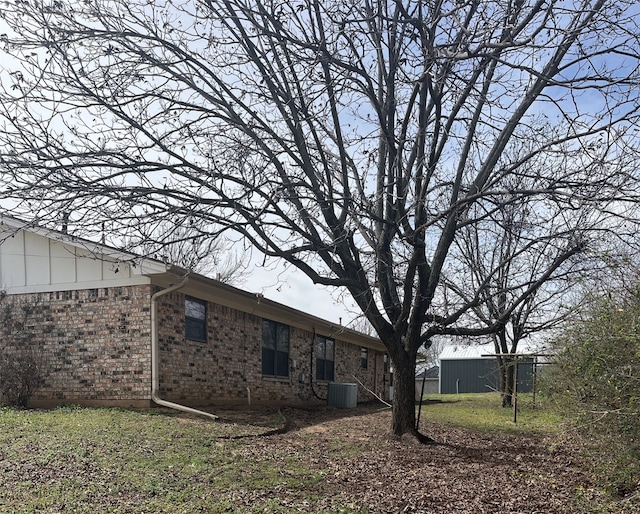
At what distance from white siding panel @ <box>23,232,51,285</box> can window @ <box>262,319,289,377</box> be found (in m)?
5.94

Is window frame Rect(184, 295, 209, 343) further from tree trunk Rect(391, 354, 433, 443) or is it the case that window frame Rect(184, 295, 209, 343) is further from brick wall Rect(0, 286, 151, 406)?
Answer: tree trunk Rect(391, 354, 433, 443)

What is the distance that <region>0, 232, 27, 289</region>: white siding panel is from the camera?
44.1 feet

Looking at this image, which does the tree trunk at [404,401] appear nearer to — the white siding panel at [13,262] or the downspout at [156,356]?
the downspout at [156,356]

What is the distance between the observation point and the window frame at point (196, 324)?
13328 mm

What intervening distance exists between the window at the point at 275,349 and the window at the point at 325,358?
8.87 feet

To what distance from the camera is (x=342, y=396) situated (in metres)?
19.8

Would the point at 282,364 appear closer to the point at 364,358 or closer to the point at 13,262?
the point at 13,262

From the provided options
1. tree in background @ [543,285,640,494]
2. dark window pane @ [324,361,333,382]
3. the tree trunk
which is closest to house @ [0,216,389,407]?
the tree trunk

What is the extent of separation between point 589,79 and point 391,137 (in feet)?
8.43

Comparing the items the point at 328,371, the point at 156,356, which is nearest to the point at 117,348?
the point at 156,356

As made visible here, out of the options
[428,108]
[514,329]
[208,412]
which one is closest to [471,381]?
[514,329]

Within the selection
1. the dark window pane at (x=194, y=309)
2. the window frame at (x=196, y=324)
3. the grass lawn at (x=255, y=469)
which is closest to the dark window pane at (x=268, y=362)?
the window frame at (x=196, y=324)

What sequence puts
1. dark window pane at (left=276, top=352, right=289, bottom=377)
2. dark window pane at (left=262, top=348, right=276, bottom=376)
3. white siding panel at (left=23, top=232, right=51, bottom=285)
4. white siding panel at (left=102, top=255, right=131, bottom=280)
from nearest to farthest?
white siding panel at (left=102, top=255, right=131, bottom=280)
white siding panel at (left=23, top=232, right=51, bottom=285)
dark window pane at (left=262, top=348, right=276, bottom=376)
dark window pane at (left=276, top=352, right=289, bottom=377)

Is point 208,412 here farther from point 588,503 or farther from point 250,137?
point 588,503
